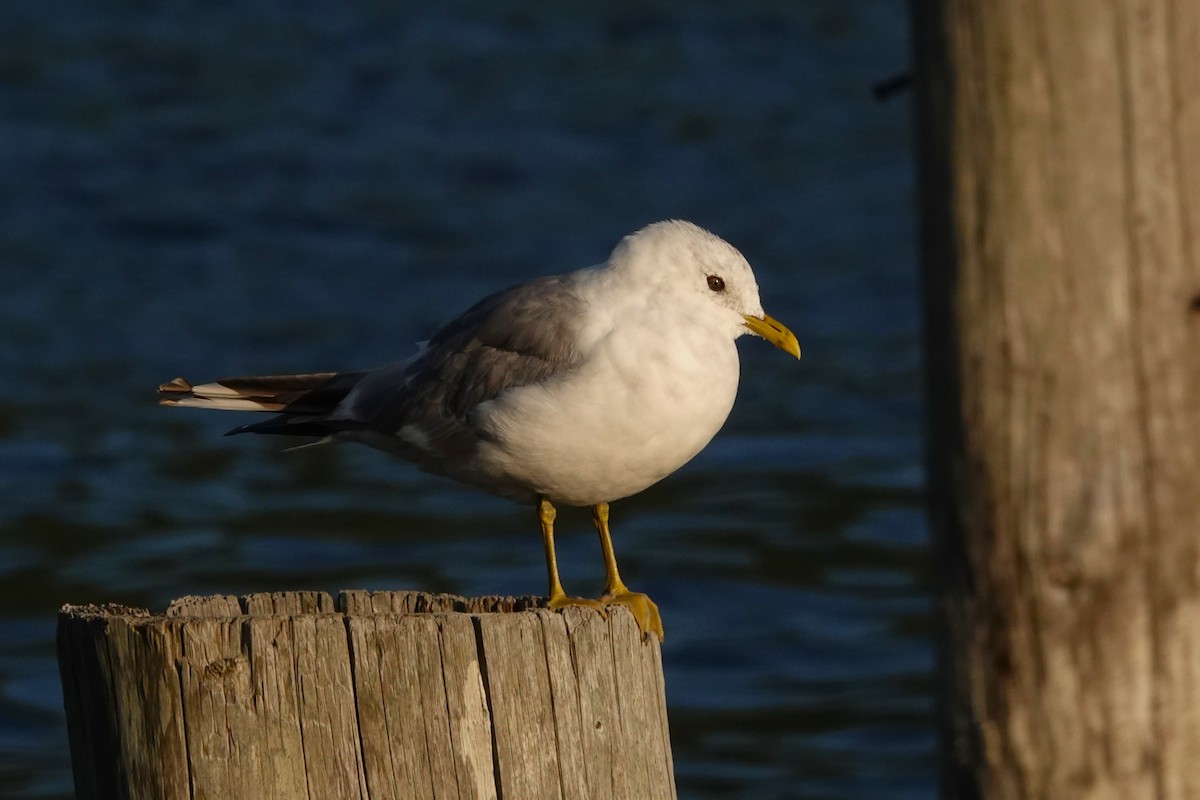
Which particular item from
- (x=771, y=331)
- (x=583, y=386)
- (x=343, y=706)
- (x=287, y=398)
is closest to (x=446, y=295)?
(x=287, y=398)

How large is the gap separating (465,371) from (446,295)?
34.8 ft

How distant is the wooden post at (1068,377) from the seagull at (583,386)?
197 centimetres

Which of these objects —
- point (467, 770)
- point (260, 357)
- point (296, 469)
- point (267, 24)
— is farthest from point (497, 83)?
point (467, 770)

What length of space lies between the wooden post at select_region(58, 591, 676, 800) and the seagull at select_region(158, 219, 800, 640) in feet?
3.15

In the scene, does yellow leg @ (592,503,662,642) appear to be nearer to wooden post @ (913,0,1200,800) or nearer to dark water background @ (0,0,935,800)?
wooden post @ (913,0,1200,800)

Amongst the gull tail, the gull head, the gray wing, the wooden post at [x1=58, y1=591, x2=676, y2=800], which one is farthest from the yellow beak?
the wooden post at [x1=58, y1=591, x2=676, y2=800]

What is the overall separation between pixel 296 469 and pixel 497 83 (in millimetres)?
8738

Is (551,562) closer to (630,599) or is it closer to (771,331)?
(630,599)

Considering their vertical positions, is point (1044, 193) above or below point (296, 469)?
below

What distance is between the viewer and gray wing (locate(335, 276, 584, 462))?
5383mm

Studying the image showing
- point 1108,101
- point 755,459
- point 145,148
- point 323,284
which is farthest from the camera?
point 145,148

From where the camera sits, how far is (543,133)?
20.1m

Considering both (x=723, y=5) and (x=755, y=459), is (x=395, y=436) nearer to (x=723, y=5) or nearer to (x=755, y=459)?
(x=755, y=459)

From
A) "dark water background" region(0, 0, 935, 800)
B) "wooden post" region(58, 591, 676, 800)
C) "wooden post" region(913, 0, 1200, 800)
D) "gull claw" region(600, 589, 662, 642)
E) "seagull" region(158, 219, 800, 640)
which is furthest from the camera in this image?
"dark water background" region(0, 0, 935, 800)
